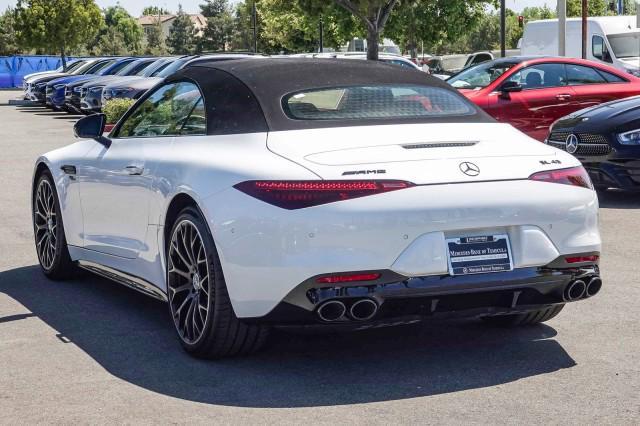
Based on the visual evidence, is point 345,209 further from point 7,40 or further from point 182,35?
point 182,35

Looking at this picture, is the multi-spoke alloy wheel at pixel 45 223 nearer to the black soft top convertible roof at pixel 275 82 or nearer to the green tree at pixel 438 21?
the black soft top convertible roof at pixel 275 82

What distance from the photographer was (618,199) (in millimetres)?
12266

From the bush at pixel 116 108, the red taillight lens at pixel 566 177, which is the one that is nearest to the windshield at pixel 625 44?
the bush at pixel 116 108

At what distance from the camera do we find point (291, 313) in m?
5.19

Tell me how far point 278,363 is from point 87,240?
2147 mm

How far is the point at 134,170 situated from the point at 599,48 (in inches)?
1140

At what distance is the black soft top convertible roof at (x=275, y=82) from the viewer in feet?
18.8

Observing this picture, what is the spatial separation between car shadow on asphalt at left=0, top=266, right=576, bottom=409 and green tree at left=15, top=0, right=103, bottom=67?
53.5 metres

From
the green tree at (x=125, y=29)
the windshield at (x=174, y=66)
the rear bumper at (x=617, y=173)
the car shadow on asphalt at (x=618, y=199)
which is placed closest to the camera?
the rear bumper at (x=617, y=173)

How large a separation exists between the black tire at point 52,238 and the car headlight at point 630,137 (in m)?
6.00

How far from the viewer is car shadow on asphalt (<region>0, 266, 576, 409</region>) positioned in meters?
5.20

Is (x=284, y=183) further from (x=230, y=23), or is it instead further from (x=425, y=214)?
(x=230, y=23)

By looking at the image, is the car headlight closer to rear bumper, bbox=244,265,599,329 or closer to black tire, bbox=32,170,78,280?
black tire, bbox=32,170,78,280

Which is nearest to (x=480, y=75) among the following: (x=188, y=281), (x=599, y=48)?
(x=188, y=281)
